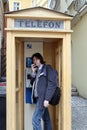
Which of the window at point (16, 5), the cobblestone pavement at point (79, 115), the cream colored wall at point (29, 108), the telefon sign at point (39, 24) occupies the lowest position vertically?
the cobblestone pavement at point (79, 115)

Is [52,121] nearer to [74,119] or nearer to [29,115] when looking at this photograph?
[29,115]

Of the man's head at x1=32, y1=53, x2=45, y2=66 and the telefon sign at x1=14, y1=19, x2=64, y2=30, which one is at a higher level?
the telefon sign at x1=14, y1=19, x2=64, y2=30

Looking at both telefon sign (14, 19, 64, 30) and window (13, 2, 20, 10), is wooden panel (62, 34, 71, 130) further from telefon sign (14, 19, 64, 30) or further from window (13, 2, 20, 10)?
window (13, 2, 20, 10)

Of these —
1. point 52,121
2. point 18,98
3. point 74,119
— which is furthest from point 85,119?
point 18,98

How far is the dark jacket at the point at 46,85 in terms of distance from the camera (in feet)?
18.7

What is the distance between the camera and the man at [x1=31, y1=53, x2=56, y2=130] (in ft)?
18.8

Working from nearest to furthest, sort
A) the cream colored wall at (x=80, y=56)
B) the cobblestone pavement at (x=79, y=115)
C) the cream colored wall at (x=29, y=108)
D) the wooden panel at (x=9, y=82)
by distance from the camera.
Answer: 1. the wooden panel at (x=9, y=82)
2. the cream colored wall at (x=29, y=108)
3. the cobblestone pavement at (x=79, y=115)
4. the cream colored wall at (x=80, y=56)

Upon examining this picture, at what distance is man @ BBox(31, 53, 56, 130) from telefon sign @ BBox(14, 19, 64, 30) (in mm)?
550

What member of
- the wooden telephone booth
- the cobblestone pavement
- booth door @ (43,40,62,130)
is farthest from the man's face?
the cobblestone pavement

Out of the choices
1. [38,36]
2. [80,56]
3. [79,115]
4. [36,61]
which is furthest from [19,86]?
[80,56]

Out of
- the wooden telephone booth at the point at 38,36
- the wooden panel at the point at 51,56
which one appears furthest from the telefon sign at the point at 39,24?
the wooden panel at the point at 51,56

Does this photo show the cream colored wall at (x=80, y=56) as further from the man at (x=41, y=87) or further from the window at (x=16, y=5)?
the window at (x=16, y=5)

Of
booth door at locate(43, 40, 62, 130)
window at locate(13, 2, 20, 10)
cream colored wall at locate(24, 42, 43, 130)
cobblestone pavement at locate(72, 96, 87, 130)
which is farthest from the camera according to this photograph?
window at locate(13, 2, 20, 10)

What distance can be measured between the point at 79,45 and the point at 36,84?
8474mm
